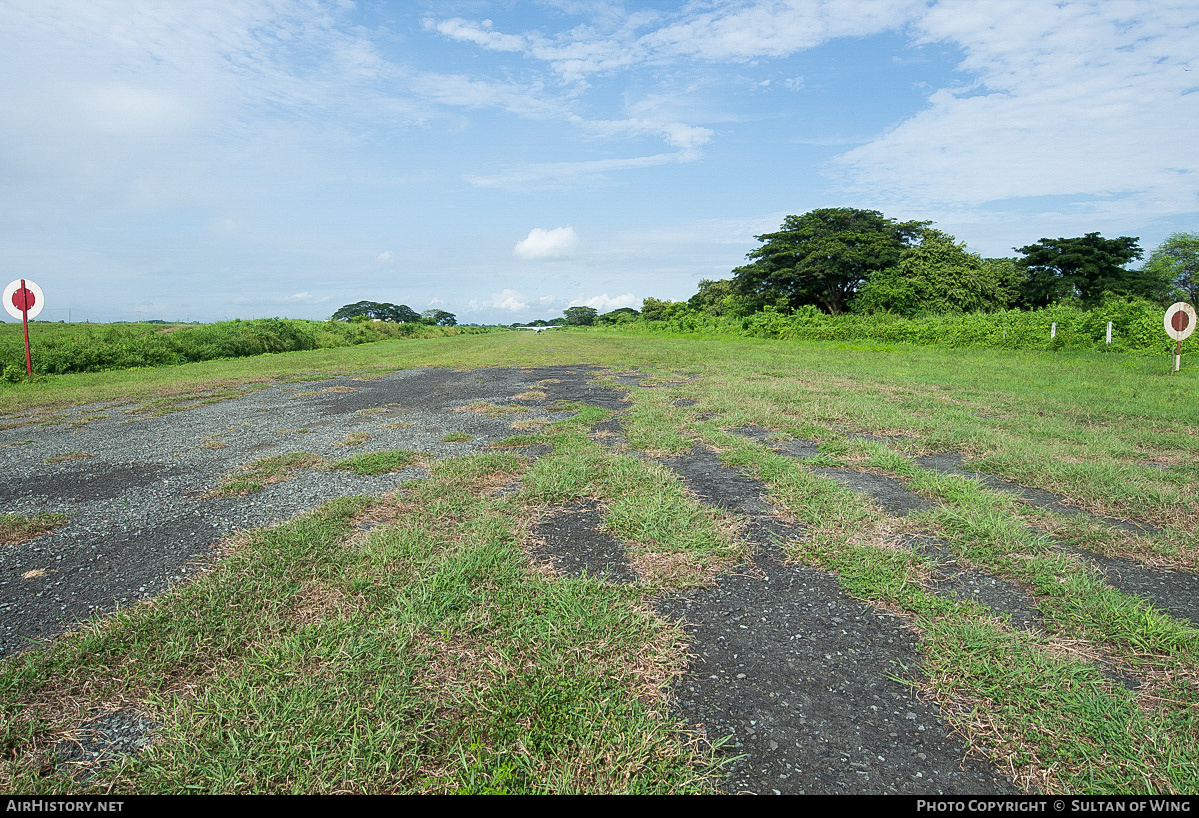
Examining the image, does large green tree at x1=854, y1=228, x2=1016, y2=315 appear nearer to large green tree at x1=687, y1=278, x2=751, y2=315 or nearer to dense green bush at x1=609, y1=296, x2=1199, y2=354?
A: dense green bush at x1=609, y1=296, x2=1199, y2=354

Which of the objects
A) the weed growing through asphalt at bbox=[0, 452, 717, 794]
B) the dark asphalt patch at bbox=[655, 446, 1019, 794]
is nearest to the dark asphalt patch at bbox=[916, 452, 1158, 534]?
the dark asphalt patch at bbox=[655, 446, 1019, 794]

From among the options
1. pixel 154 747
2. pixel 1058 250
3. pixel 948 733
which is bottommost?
pixel 948 733

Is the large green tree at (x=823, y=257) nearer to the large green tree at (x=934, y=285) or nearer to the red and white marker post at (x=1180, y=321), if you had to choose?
the large green tree at (x=934, y=285)

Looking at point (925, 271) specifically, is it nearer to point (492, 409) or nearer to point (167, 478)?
point (492, 409)

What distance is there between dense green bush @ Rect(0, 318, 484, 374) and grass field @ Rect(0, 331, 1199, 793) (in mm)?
15575

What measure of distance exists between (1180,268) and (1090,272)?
28.5 feet

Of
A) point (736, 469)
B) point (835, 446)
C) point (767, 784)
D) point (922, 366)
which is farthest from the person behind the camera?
point (922, 366)

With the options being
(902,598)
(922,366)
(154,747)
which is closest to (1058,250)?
(922,366)

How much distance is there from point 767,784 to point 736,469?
3823 mm

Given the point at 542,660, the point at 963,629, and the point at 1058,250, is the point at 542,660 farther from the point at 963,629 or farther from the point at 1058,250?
the point at 1058,250

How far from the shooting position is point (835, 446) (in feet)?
20.5

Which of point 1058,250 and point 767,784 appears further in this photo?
point 1058,250

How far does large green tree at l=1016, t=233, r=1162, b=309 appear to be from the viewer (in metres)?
34.7

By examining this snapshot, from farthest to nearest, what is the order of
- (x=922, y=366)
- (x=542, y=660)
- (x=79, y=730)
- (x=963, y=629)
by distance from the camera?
1. (x=922, y=366)
2. (x=963, y=629)
3. (x=542, y=660)
4. (x=79, y=730)
